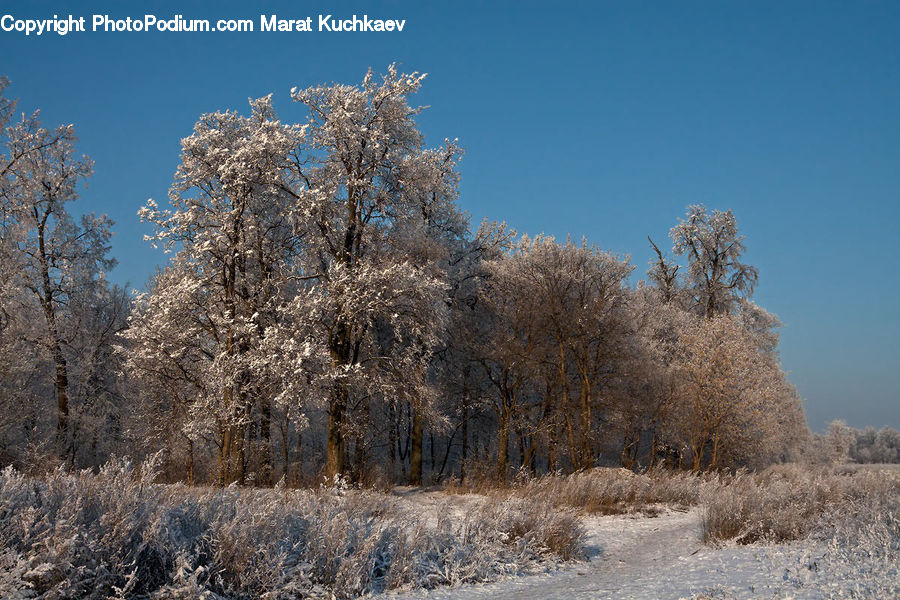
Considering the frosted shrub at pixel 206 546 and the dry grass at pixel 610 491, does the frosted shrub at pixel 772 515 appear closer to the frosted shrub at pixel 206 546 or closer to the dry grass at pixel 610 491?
the frosted shrub at pixel 206 546

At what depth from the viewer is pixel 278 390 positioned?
1894 cm

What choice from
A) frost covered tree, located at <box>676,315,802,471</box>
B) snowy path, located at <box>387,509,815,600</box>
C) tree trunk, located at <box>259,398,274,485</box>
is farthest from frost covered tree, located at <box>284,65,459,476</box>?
frost covered tree, located at <box>676,315,802,471</box>

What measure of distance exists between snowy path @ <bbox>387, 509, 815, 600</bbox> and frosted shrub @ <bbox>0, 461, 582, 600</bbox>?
Answer: 516mm

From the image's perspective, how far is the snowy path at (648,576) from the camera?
24.3ft

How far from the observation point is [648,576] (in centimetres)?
880

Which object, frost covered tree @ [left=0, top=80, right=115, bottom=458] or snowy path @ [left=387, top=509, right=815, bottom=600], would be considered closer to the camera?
snowy path @ [left=387, top=509, right=815, bottom=600]

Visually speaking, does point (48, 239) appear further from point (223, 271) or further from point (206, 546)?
point (206, 546)

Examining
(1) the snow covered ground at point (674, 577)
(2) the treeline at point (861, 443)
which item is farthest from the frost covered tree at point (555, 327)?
(2) the treeline at point (861, 443)

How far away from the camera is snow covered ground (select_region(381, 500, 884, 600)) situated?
7152 millimetres

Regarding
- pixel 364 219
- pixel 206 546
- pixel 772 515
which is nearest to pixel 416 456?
pixel 364 219

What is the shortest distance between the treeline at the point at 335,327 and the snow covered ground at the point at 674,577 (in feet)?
32.8

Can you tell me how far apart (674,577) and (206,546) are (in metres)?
6.15

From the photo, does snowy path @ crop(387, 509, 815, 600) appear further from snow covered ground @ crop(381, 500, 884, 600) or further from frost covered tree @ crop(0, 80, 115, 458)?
frost covered tree @ crop(0, 80, 115, 458)

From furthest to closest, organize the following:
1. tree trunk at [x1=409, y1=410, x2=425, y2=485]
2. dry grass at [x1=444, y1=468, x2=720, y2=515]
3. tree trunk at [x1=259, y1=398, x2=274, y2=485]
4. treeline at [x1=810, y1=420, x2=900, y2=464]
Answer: treeline at [x1=810, y1=420, x2=900, y2=464] < tree trunk at [x1=409, y1=410, x2=425, y2=485] < tree trunk at [x1=259, y1=398, x2=274, y2=485] < dry grass at [x1=444, y1=468, x2=720, y2=515]
